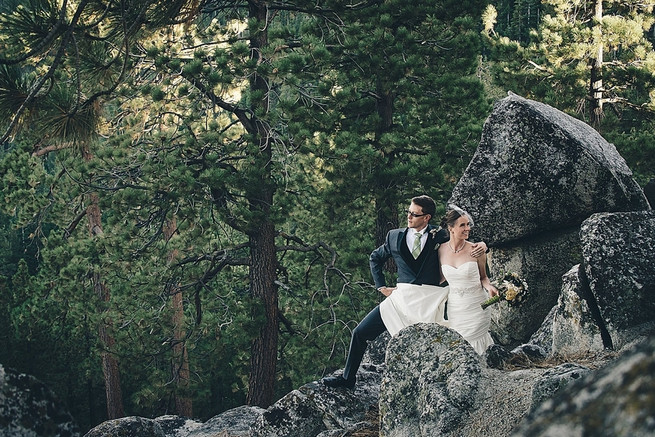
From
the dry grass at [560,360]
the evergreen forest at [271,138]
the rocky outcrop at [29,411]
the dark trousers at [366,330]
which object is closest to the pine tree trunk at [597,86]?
the evergreen forest at [271,138]

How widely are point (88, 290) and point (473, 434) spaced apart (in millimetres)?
12179

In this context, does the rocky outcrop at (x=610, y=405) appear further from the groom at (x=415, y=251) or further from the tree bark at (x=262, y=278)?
the tree bark at (x=262, y=278)

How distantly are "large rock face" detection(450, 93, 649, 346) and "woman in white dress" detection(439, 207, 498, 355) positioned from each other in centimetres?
266

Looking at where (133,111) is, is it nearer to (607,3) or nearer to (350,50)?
(350,50)

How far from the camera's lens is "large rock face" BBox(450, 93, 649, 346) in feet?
27.1

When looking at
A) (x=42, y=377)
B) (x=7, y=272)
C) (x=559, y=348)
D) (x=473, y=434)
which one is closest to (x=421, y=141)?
(x=559, y=348)

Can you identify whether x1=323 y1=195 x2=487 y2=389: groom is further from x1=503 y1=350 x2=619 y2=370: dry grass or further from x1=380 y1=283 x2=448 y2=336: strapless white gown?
x1=503 y1=350 x2=619 y2=370: dry grass

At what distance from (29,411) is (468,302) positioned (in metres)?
3.50

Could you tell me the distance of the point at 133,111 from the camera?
44.2 feet

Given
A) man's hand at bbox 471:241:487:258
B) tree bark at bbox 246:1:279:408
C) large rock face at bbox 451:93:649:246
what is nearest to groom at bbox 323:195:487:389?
man's hand at bbox 471:241:487:258

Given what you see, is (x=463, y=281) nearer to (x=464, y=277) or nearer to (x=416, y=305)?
(x=464, y=277)

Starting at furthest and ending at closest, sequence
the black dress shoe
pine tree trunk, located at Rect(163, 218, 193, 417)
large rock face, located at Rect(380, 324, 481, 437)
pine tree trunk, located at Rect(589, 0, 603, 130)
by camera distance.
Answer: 1. pine tree trunk, located at Rect(589, 0, 603, 130)
2. pine tree trunk, located at Rect(163, 218, 193, 417)
3. the black dress shoe
4. large rock face, located at Rect(380, 324, 481, 437)

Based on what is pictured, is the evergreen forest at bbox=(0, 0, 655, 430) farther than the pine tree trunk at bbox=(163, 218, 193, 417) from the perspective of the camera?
No

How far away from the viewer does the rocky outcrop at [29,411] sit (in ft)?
12.3
